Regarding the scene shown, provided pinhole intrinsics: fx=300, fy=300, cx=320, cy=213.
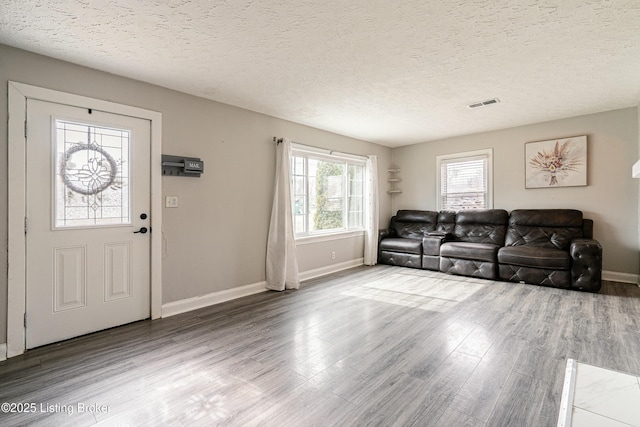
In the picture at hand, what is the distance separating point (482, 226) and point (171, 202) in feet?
16.1

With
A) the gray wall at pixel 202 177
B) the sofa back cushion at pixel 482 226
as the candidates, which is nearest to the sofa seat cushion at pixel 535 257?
the sofa back cushion at pixel 482 226

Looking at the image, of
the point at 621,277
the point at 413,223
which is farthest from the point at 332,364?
the point at 621,277

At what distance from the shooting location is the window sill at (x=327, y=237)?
184 inches

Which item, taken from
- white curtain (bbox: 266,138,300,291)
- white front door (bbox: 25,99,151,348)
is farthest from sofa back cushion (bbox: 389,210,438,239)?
white front door (bbox: 25,99,151,348)

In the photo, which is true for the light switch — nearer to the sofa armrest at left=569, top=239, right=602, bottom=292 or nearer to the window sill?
the window sill

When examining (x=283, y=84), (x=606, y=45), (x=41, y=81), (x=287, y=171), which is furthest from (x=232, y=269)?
(x=606, y=45)

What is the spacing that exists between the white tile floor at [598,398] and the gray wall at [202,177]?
10.8 feet

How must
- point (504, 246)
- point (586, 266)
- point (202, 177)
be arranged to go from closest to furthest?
point (202, 177), point (586, 266), point (504, 246)

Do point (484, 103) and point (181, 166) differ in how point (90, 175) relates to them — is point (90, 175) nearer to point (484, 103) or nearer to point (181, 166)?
point (181, 166)

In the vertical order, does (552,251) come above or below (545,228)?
below

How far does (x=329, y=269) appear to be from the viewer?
203 inches

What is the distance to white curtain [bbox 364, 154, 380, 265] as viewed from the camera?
19.0 ft

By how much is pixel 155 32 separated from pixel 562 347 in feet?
13.1

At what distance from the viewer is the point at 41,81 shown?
2.50 m
